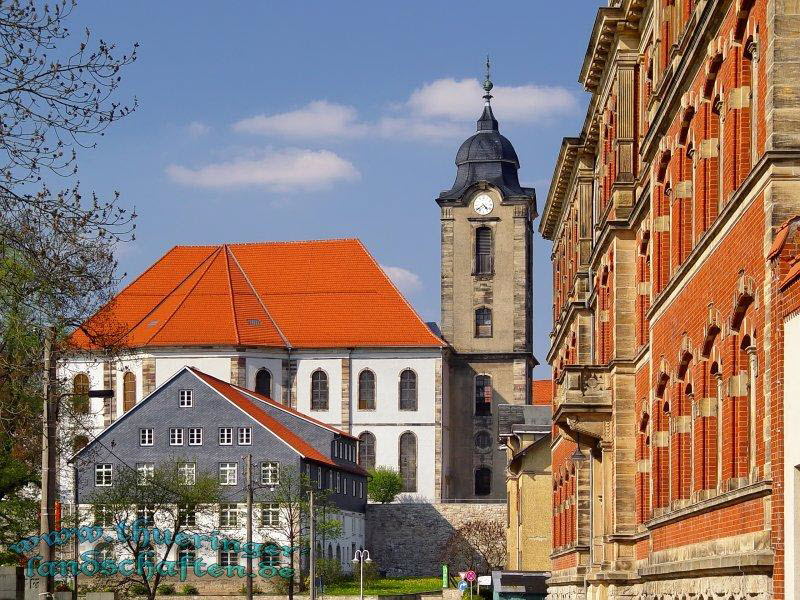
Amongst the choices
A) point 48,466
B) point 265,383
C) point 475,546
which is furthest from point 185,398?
point 48,466

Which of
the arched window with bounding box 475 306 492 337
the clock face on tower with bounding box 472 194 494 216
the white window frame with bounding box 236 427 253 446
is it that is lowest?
the white window frame with bounding box 236 427 253 446

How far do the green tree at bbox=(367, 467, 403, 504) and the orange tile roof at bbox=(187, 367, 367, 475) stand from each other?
21.0 ft

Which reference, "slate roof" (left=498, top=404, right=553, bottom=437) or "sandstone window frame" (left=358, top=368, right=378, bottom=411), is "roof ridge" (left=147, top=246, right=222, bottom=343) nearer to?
"sandstone window frame" (left=358, top=368, right=378, bottom=411)

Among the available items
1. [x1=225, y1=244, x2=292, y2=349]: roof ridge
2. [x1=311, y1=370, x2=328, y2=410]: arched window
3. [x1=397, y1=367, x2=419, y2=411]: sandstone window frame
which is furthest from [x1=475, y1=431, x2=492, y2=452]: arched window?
[x1=225, y1=244, x2=292, y2=349]: roof ridge

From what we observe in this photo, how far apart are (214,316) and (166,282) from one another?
8.76 meters

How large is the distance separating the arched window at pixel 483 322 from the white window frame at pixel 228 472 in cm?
2316

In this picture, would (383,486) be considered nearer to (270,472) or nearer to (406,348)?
(406,348)

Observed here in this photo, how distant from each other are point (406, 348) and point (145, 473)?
2418cm

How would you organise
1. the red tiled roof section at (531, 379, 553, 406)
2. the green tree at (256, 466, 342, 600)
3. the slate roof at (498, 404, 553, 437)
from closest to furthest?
the slate roof at (498, 404, 553, 437), the green tree at (256, 466, 342, 600), the red tiled roof section at (531, 379, 553, 406)

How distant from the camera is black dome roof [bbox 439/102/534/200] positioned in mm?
109188

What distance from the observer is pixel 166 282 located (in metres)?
115

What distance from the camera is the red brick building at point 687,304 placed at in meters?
16.5

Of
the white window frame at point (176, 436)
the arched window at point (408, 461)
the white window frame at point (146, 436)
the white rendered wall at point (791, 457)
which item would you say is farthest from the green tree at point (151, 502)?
the white rendered wall at point (791, 457)

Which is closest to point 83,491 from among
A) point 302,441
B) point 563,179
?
point 302,441
